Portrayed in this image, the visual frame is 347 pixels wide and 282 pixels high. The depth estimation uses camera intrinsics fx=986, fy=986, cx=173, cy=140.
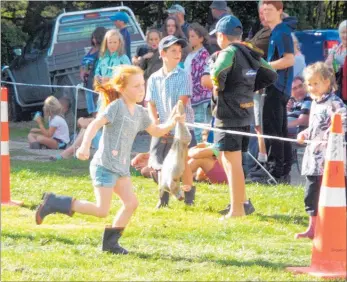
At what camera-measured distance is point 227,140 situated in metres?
8.99

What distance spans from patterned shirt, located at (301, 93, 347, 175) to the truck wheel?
528 inches

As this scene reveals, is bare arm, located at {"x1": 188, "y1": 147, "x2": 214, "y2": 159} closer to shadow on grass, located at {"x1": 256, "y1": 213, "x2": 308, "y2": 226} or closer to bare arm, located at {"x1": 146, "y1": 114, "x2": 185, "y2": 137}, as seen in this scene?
shadow on grass, located at {"x1": 256, "y1": 213, "x2": 308, "y2": 226}

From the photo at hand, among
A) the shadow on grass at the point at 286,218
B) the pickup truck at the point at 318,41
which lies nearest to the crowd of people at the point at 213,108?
the shadow on grass at the point at 286,218

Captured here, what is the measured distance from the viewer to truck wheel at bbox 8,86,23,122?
20.6 meters

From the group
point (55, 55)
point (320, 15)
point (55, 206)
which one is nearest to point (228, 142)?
point (55, 206)

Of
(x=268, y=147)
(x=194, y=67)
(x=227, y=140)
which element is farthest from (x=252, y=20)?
(x=227, y=140)

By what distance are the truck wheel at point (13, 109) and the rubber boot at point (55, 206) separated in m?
13.3

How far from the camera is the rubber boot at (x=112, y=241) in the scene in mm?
7188

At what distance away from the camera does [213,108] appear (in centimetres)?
937

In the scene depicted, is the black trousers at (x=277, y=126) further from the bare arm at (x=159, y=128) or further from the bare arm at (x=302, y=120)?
the bare arm at (x=159, y=128)

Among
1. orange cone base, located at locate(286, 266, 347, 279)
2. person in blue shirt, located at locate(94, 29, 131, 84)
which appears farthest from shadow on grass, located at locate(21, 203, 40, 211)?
person in blue shirt, located at locate(94, 29, 131, 84)

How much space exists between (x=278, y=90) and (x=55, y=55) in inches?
349

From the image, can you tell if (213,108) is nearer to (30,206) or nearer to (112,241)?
(30,206)

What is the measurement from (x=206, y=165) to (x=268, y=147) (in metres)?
0.88
